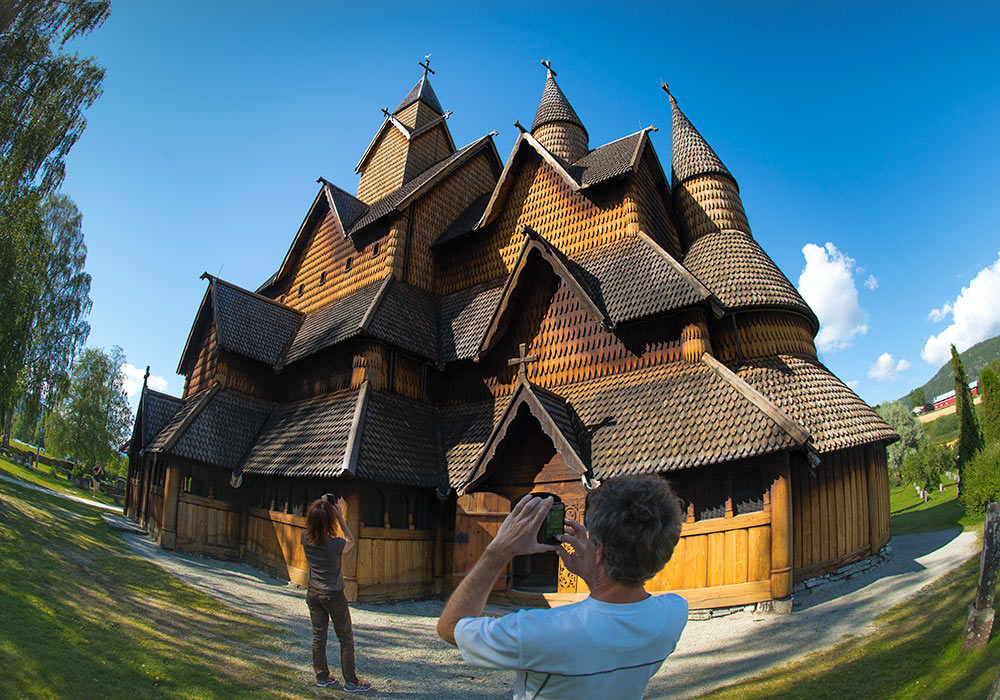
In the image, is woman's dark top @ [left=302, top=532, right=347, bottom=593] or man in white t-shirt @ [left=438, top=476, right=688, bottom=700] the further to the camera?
woman's dark top @ [left=302, top=532, right=347, bottom=593]

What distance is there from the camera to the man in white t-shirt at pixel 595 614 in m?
1.90

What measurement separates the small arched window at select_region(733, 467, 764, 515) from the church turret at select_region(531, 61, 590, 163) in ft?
45.2

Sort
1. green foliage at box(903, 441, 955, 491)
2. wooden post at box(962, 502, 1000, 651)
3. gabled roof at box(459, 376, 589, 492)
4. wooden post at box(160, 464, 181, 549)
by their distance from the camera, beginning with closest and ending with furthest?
wooden post at box(962, 502, 1000, 651) → gabled roof at box(459, 376, 589, 492) → wooden post at box(160, 464, 181, 549) → green foliage at box(903, 441, 955, 491)

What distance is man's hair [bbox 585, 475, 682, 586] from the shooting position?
2.06 meters

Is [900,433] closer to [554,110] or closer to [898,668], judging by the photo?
[554,110]

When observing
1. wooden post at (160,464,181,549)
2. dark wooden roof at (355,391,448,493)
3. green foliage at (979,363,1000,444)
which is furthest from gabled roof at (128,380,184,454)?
green foliage at (979,363,1000,444)

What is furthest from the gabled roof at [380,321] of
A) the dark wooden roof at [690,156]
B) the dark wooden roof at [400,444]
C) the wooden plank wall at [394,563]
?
the dark wooden roof at [690,156]

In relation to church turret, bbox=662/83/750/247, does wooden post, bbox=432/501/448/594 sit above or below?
below

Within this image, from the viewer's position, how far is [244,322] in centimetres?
1795

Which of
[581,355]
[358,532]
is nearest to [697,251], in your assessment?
[581,355]

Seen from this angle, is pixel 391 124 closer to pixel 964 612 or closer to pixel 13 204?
pixel 13 204

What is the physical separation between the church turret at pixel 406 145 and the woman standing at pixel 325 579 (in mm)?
16984

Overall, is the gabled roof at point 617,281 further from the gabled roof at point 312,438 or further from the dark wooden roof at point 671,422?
the gabled roof at point 312,438

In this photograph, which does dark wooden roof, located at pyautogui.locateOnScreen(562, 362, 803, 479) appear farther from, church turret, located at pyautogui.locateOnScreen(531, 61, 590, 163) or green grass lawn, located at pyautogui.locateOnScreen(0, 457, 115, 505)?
green grass lawn, located at pyautogui.locateOnScreen(0, 457, 115, 505)
